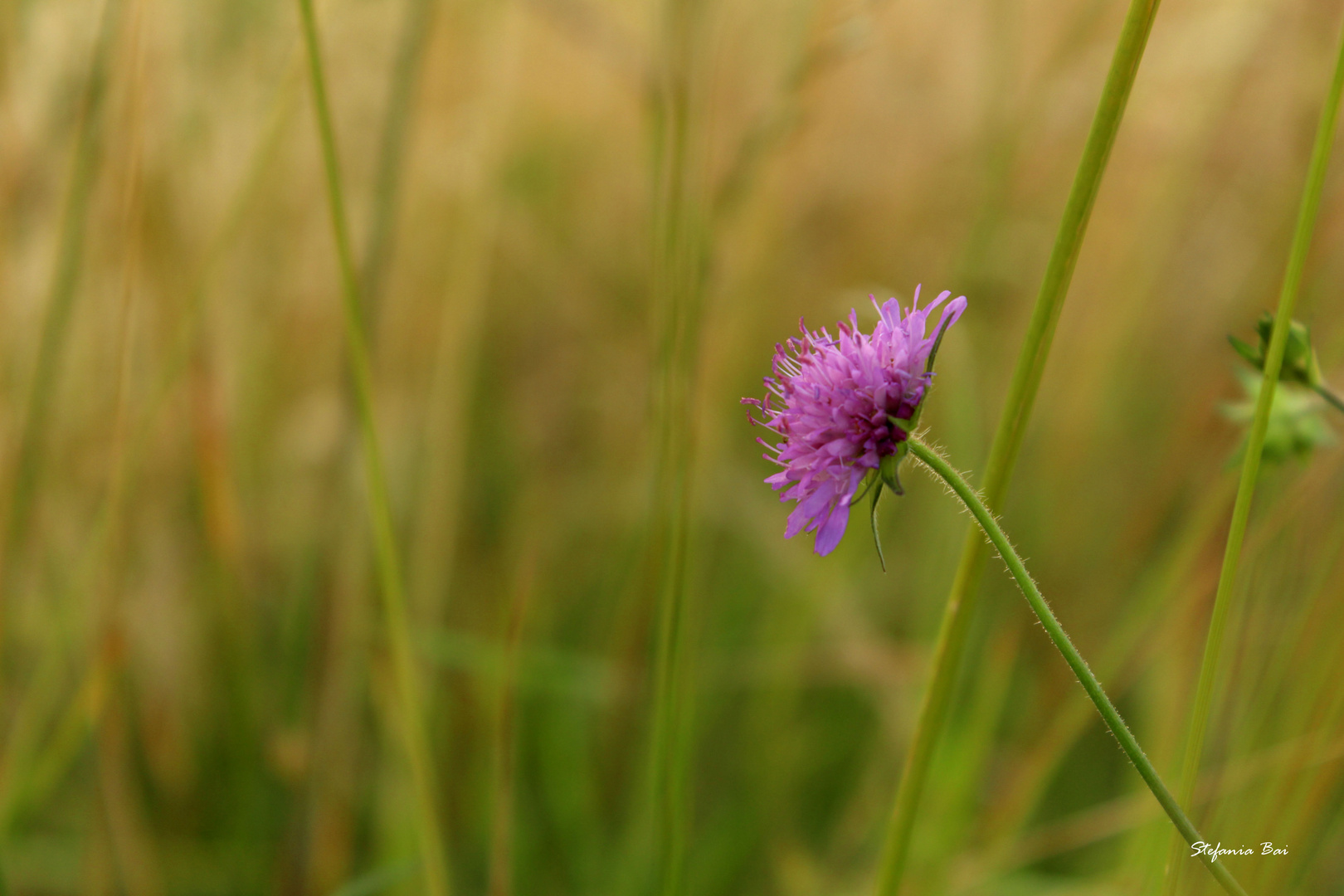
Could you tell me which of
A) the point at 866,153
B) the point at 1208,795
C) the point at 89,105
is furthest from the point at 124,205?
the point at 866,153

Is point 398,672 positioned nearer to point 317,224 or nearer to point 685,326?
point 685,326

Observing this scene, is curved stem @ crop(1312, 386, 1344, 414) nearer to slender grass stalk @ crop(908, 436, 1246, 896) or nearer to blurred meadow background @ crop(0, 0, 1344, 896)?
blurred meadow background @ crop(0, 0, 1344, 896)

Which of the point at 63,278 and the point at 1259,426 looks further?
the point at 63,278

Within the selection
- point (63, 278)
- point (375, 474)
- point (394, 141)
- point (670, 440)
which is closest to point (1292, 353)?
point (670, 440)

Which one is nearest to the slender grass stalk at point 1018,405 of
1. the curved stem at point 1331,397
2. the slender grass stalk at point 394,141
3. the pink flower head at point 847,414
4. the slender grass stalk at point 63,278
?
the pink flower head at point 847,414

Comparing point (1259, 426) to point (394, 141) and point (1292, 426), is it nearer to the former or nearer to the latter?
point (1292, 426)

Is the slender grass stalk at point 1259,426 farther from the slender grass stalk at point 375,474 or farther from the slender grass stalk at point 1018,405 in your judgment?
the slender grass stalk at point 375,474

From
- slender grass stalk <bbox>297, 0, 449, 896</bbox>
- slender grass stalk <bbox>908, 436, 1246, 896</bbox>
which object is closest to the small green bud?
slender grass stalk <bbox>908, 436, 1246, 896</bbox>
